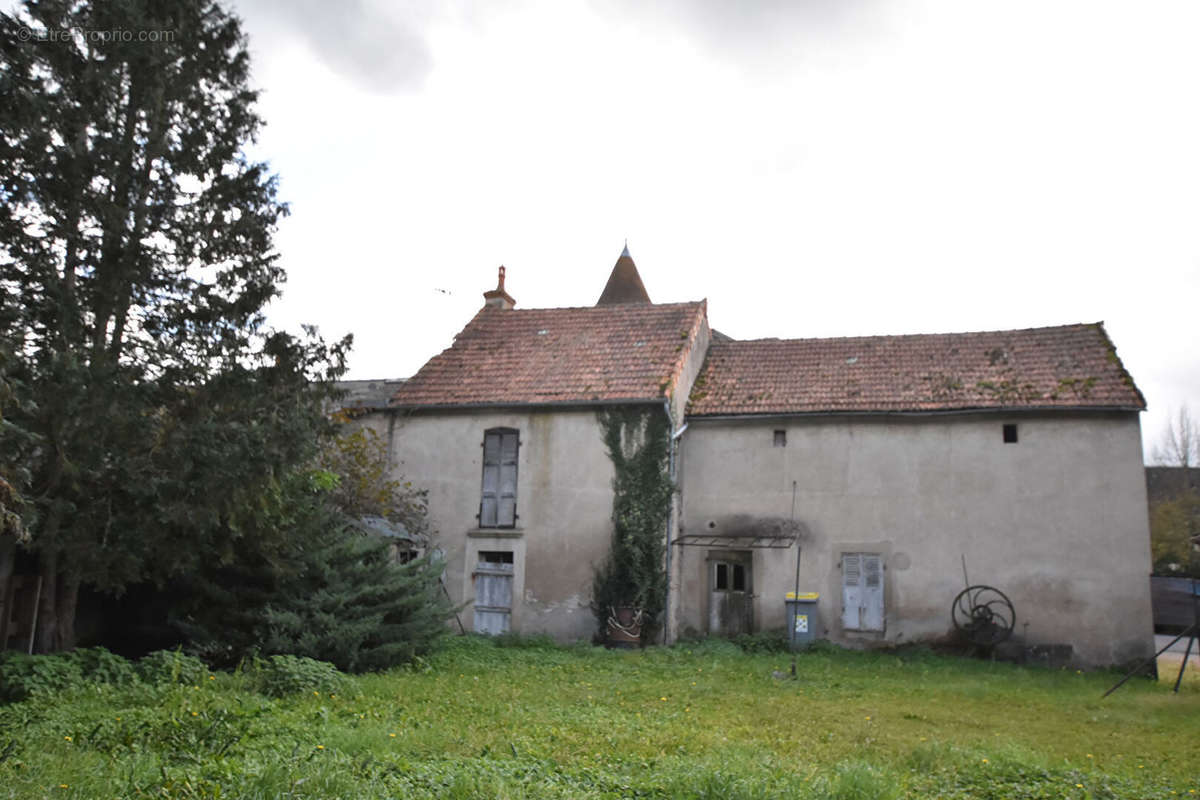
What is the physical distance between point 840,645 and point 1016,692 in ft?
14.5

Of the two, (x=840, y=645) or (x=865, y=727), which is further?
(x=840, y=645)

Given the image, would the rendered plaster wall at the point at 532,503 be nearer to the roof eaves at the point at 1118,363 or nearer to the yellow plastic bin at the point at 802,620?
the yellow plastic bin at the point at 802,620

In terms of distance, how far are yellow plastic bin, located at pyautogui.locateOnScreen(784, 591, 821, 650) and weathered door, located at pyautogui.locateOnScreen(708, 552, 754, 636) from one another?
2.80ft

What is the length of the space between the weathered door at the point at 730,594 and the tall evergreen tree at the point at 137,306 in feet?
29.6

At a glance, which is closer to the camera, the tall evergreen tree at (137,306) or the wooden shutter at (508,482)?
the tall evergreen tree at (137,306)

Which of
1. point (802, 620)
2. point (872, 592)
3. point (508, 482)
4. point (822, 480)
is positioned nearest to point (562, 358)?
point (508, 482)

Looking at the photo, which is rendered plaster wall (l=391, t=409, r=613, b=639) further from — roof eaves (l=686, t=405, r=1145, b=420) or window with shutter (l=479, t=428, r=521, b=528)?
roof eaves (l=686, t=405, r=1145, b=420)

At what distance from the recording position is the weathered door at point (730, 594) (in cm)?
1745

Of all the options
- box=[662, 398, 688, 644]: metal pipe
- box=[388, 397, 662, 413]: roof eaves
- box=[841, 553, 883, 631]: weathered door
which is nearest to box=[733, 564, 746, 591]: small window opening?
box=[662, 398, 688, 644]: metal pipe

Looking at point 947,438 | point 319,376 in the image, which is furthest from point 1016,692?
point 319,376

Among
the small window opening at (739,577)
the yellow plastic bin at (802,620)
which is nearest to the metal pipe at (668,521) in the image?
the small window opening at (739,577)

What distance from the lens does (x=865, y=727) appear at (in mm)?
9453

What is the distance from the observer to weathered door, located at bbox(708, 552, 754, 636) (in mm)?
17453

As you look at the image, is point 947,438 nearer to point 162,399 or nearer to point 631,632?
point 631,632
